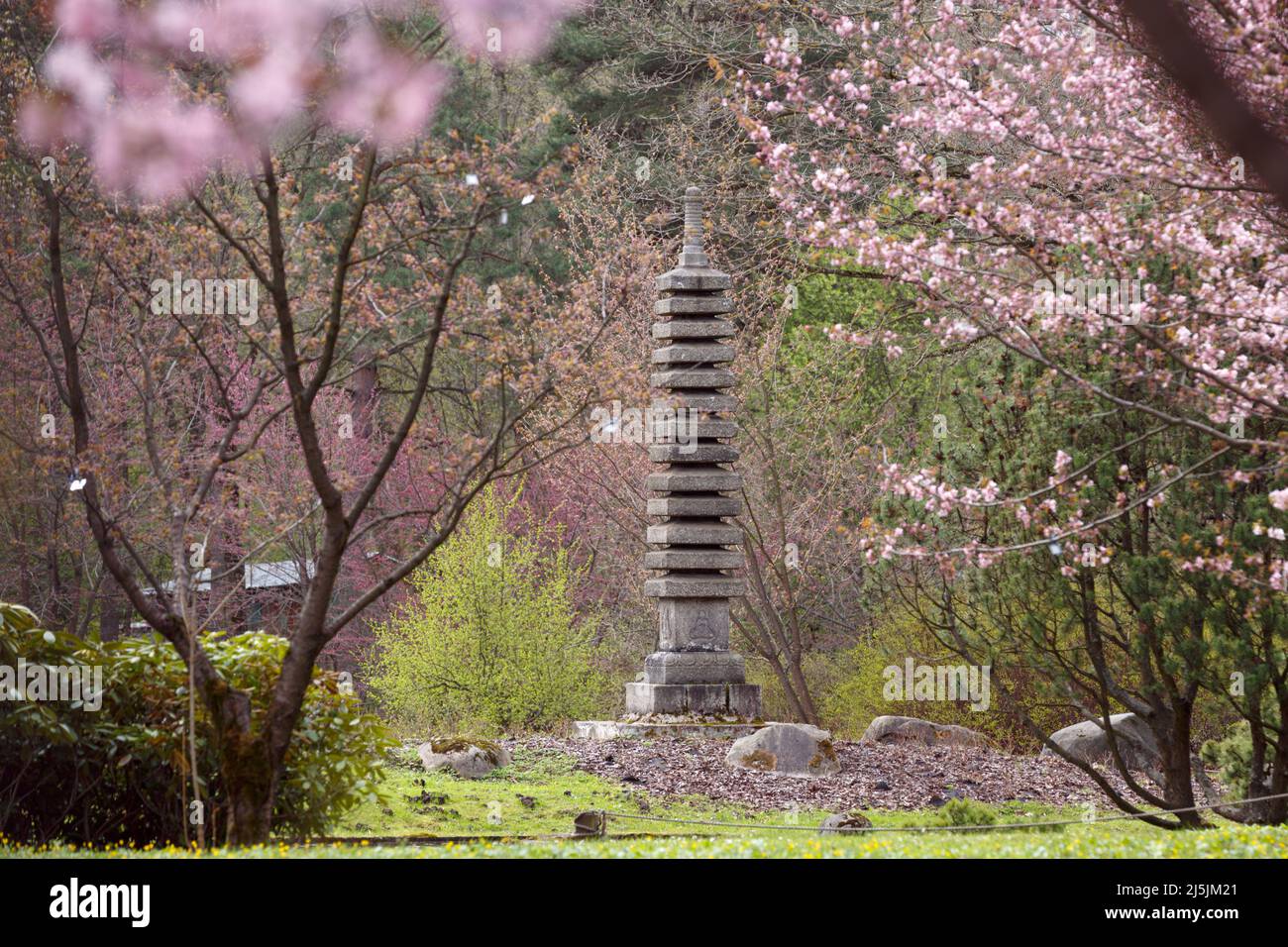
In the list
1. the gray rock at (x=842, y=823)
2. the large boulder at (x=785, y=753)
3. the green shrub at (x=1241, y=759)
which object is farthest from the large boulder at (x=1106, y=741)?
the gray rock at (x=842, y=823)

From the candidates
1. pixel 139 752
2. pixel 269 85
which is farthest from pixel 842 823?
pixel 269 85

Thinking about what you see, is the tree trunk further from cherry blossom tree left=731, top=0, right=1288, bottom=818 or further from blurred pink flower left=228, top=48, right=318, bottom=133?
cherry blossom tree left=731, top=0, right=1288, bottom=818

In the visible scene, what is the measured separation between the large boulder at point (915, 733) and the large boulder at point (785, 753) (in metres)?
2.40

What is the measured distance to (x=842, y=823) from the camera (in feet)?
30.9

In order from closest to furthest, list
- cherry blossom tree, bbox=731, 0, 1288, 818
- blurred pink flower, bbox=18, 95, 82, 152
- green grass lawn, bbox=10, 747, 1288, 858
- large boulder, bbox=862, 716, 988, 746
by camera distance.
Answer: green grass lawn, bbox=10, 747, 1288, 858, blurred pink flower, bbox=18, 95, 82, 152, cherry blossom tree, bbox=731, 0, 1288, 818, large boulder, bbox=862, 716, 988, 746

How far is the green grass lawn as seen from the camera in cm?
599

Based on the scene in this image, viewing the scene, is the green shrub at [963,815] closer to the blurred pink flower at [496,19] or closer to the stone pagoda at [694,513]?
the stone pagoda at [694,513]

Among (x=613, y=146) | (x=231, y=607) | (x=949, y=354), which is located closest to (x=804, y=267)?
(x=949, y=354)

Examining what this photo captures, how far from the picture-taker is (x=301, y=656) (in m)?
6.71

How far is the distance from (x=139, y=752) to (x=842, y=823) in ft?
14.7

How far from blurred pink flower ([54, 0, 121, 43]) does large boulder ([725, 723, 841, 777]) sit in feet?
24.3

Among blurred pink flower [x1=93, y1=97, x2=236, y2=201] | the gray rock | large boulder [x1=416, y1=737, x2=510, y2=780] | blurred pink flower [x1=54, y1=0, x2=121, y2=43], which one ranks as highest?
blurred pink flower [x1=54, y1=0, x2=121, y2=43]

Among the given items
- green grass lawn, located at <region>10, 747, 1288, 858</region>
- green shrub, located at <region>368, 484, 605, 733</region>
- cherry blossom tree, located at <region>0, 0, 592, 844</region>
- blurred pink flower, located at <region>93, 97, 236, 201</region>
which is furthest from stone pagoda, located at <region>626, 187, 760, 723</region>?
blurred pink flower, located at <region>93, 97, 236, 201</region>
